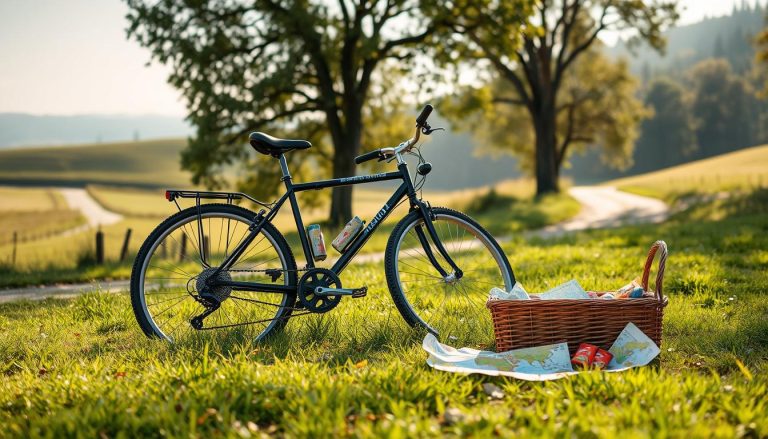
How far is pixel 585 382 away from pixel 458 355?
0.83 meters

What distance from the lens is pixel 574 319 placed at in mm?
3975

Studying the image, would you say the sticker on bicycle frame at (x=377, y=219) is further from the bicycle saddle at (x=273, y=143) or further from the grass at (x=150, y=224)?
the bicycle saddle at (x=273, y=143)

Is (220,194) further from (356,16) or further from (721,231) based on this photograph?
(356,16)

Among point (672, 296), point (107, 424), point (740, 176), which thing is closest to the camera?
point (107, 424)

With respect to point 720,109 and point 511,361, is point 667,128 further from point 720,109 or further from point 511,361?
point 511,361

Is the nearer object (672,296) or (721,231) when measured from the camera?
(672,296)

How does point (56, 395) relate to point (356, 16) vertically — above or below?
below

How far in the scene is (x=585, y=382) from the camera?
323cm

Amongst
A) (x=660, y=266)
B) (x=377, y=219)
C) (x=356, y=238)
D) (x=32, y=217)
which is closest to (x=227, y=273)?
(x=356, y=238)

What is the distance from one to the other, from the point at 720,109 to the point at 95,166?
247 ft

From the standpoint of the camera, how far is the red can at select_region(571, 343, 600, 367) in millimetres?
3729

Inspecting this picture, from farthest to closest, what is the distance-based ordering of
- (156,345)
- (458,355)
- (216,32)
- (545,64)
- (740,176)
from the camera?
(740,176) < (545,64) < (216,32) < (156,345) < (458,355)

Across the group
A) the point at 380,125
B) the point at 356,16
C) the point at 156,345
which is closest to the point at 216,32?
the point at 356,16

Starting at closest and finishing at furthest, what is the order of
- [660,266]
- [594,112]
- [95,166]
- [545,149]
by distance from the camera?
[660,266] < [545,149] < [594,112] < [95,166]
